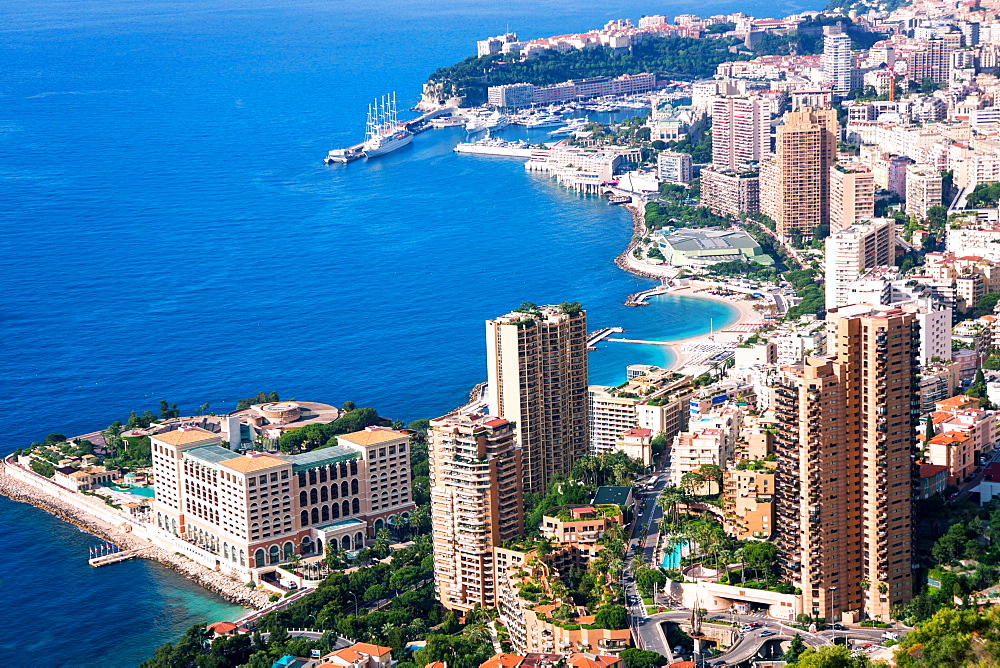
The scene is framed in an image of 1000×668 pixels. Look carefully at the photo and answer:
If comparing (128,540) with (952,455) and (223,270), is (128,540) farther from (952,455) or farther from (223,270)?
(223,270)

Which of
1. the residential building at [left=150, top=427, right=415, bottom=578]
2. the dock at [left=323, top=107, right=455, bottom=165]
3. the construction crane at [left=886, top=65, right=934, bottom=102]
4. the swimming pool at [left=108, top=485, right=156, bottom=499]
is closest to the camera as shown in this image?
the residential building at [left=150, top=427, right=415, bottom=578]

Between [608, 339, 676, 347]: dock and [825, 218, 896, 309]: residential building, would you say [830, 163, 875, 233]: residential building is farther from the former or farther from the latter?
[608, 339, 676, 347]: dock

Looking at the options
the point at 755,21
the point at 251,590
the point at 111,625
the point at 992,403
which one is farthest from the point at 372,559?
the point at 755,21

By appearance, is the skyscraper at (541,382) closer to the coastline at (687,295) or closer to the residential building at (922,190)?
the coastline at (687,295)

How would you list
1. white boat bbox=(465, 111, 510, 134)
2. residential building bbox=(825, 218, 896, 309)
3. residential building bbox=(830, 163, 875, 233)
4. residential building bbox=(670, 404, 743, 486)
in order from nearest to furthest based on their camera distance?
residential building bbox=(670, 404, 743, 486) → residential building bbox=(825, 218, 896, 309) → residential building bbox=(830, 163, 875, 233) → white boat bbox=(465, 111, 510, 134)

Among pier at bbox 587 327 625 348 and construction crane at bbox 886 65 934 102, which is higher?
construction crane at bbox 886 65 934 102

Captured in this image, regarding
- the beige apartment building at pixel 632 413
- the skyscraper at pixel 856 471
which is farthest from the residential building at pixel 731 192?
the skyscraper at pixel 856 471

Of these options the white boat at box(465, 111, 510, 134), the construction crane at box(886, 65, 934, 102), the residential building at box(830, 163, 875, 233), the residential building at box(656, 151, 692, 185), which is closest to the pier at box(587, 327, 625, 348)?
the residential building at box(830, 163, 875, 233)
